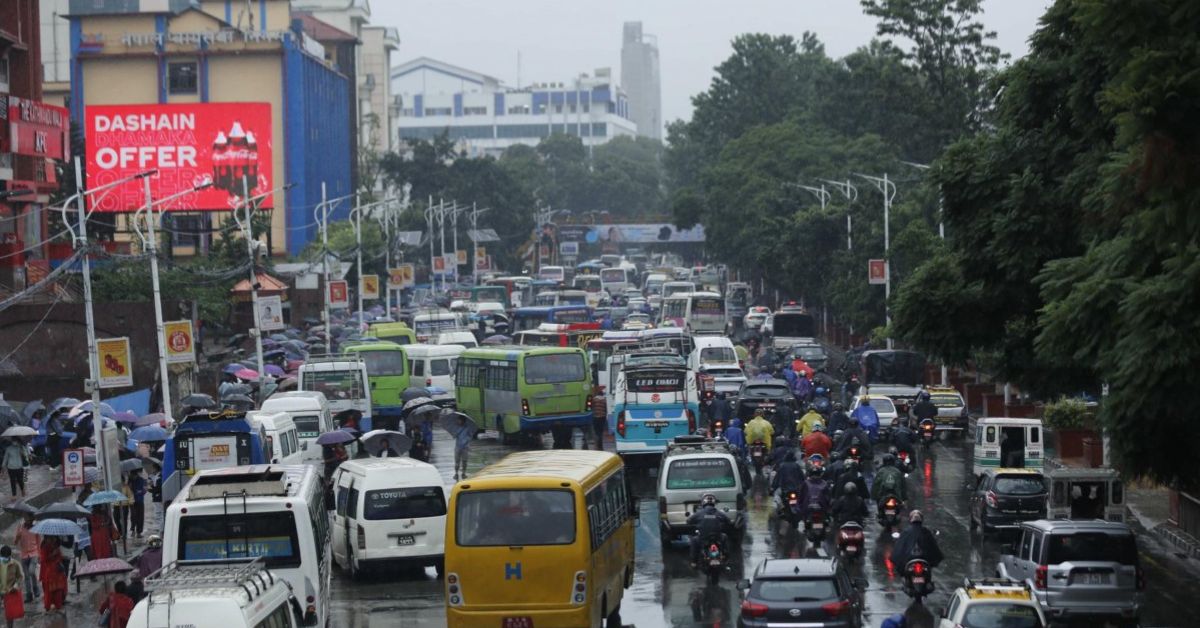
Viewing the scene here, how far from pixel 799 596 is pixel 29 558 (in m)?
12.9

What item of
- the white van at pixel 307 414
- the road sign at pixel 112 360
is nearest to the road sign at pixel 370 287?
the white van at pixel 307 414

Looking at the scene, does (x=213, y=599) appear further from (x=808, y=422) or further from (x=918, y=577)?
(x=808, y=422)

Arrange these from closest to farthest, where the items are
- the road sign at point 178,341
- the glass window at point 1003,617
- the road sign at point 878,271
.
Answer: the glass window at point 1003,617 < the road sign at point 178,341 < the road sign at point 878,271

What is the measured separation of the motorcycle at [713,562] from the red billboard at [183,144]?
6360 cm

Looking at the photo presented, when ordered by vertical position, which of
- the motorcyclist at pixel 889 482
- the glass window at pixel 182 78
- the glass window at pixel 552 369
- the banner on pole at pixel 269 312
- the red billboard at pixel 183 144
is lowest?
the motorcyclist at pixel 889 482

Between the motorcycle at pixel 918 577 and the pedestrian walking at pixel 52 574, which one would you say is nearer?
the motorcycle at pixel 918 577

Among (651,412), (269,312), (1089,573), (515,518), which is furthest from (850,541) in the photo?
(269,312)

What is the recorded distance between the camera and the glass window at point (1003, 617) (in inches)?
709

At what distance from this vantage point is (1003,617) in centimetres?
1802

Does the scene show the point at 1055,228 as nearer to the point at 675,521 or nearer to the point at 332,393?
the point at 675,521

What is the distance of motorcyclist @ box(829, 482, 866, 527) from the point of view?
2802cm

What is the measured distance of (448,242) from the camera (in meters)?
131

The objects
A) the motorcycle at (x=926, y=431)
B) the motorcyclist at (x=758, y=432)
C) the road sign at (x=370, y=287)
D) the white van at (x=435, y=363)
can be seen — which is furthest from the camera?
the road sign at (x=370, y=287)

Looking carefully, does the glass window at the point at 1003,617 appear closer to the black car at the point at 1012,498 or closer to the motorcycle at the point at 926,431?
the black car at the point at 1012,498
